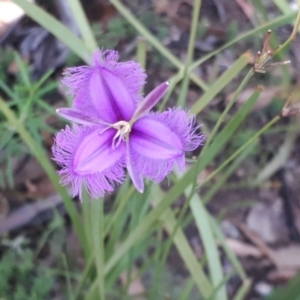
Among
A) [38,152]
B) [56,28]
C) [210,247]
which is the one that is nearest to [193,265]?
[210,247]

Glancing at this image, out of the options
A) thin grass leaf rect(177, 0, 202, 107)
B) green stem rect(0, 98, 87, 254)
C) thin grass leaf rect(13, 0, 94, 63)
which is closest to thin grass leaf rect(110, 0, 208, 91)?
thin grass leaf rect(177, 0, 202, 107)

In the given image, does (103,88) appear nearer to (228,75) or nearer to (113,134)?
(113,134)

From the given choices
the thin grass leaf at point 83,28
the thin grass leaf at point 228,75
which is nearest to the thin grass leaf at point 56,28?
the thin grass leaf at point 83,28

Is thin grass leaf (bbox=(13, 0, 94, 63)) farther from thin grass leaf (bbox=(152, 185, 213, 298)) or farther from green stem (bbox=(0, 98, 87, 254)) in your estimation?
thin grass leaf (bbox=(152, 185, 213, 298))

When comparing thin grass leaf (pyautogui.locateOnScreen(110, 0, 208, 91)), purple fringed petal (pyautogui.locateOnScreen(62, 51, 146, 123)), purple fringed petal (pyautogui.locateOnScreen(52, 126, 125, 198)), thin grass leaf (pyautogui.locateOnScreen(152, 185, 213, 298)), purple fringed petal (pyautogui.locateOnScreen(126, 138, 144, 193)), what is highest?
thin grass leaf (pyautogui.locateOnScreen(110, 0, 208, 91))

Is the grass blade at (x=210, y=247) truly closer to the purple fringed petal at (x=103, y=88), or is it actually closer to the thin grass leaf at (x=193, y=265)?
the thin grass leaf at (x=193, y=265)

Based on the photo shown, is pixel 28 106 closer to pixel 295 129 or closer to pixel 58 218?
pixel 58 218

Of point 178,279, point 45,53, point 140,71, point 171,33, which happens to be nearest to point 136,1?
point 171,33
